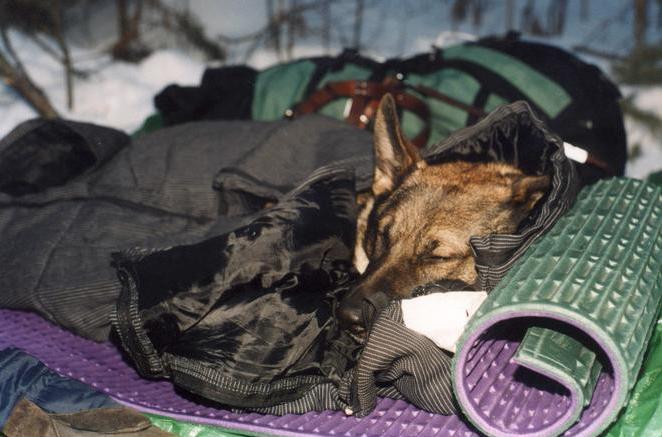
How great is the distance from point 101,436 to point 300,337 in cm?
65

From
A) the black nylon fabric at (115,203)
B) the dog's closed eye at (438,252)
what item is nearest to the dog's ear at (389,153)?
the black nylon fabric at (115,203)

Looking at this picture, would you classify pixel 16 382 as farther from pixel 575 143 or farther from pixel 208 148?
pixel 575 143

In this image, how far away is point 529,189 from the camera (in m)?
2.48

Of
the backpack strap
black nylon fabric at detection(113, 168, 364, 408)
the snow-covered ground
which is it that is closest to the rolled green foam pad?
black nylon fabric at detection(113, 168, 364, 408)

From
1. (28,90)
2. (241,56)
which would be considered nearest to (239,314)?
(28,90)

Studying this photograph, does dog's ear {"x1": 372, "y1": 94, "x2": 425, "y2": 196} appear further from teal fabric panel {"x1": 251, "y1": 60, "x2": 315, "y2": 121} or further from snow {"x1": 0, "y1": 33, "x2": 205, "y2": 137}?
snow {"x1": 0, "y1": 33, "x2": 205, "y2": 137}

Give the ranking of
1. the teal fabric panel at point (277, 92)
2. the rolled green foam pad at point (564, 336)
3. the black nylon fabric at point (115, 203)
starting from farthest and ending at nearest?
the teal fabric panel at point (277, 92)
the black nylon fabric at point (115, 203)
the rolled green foam pad at point (564, 336)

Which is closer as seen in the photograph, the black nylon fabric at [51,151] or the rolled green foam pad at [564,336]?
the rolled green foam pad at [564,336]

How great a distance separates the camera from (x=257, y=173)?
2887 millimetres

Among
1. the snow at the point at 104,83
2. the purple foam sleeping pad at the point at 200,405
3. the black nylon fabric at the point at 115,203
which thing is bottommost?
the snow at the point at 104,83

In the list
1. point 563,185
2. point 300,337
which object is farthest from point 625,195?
point 300,337

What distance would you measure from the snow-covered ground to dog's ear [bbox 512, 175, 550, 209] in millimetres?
1963

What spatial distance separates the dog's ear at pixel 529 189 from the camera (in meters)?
2.45

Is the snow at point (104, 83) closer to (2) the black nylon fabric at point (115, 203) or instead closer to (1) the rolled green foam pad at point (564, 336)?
(2) the black nylon fabric at point (115, 203)
